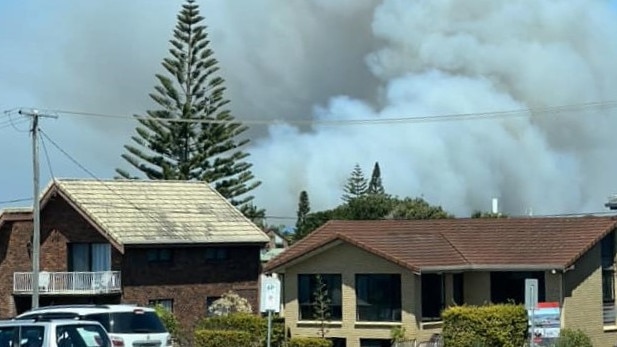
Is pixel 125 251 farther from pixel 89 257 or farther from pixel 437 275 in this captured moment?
pixel 437 275

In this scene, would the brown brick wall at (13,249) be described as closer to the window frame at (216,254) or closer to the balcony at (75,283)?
the balcony at (75,283)

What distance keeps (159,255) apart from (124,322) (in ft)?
91.3

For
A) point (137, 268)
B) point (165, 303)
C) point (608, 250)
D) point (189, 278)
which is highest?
point (608, 250)

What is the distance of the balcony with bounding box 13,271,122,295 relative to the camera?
5388cm

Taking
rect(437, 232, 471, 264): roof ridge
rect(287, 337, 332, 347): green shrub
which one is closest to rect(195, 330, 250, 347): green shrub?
rect(287, 337, 332, 347): green shrub

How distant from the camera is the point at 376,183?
121062 millimetres

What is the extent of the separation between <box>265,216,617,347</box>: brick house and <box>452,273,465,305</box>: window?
0.05 m

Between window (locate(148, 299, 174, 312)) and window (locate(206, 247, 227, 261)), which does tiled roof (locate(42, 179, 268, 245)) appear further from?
window (locate(148, 299, 174, 312))

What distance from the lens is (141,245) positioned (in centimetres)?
5416

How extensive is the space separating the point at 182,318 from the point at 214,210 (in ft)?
21.2

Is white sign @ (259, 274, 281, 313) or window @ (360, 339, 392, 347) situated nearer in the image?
white sign @ (259, 274, 281, 313)

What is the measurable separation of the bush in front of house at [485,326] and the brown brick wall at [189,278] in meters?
16.6

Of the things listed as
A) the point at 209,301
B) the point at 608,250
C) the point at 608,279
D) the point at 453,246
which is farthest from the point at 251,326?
the point at 608,250

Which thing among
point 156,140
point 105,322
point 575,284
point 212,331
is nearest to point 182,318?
point 212,331
